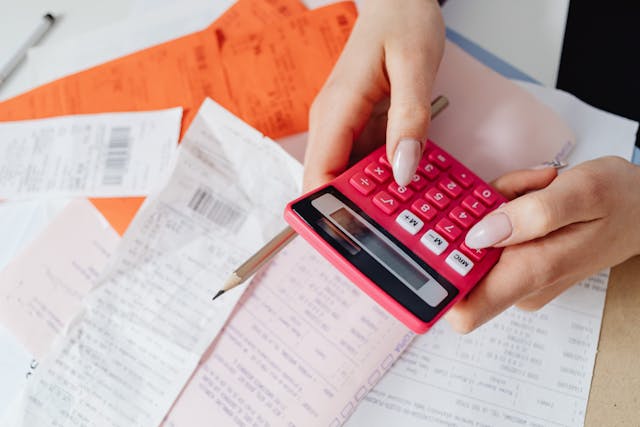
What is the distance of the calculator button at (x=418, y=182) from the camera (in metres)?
0.41

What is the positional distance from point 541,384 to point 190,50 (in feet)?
1.59

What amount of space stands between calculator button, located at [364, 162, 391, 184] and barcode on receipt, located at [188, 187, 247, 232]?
0.14 meters

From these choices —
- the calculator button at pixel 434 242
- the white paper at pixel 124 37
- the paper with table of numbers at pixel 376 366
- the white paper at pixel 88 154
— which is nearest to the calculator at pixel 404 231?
the calculator button at pixel 434 242

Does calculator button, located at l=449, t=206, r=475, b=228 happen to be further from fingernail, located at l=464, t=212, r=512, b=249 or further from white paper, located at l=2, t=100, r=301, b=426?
white paper, located at l=2, t=100, r=301, b=426

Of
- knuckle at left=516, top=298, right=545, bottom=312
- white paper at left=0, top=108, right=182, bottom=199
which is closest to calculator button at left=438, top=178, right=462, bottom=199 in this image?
knuckle at left=516, top=298, right=545, bottom=312

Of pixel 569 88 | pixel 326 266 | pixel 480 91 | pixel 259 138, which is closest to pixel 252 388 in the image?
pixel 326 266

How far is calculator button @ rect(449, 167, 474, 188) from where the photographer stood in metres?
0.43

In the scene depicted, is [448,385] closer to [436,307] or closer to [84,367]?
[436,307]

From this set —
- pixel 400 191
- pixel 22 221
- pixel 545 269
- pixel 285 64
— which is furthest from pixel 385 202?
pixel 22 221

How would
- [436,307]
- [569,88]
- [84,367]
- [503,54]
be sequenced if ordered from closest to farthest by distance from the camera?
[436,307] → [84,367] → [503,54] → [569,88]

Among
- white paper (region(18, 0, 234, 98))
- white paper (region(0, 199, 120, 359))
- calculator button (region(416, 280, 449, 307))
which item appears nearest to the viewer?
calculator button (region(416, 280, 449, 307))

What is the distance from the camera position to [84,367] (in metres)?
0.45

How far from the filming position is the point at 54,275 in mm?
484

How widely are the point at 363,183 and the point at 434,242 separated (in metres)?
0.07
